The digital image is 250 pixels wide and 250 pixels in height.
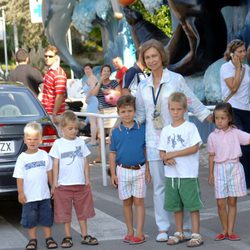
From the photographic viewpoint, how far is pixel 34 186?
734 centimetres

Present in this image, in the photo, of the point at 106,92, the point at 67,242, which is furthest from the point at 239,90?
the point at 106,92

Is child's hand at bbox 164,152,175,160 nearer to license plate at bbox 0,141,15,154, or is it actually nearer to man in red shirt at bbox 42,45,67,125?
license plate at bbox 0,141,15,154

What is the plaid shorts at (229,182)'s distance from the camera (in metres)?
7.36

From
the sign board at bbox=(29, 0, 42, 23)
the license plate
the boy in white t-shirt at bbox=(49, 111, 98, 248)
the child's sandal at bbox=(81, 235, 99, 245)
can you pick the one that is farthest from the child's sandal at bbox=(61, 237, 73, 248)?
Result: the sign board at bbox=(29, 0, 42, 23)

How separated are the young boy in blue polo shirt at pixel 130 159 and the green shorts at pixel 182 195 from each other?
10.4 inches

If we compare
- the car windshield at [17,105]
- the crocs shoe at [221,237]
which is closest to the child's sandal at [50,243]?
the crocs shoe at [221,237]

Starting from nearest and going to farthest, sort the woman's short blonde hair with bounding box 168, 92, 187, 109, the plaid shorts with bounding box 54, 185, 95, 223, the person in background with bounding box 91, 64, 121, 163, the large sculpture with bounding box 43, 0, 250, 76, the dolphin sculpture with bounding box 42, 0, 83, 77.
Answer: the woman's short blonde hair with bounding box 168, 92, 187, 109, the plaid shorts with bounding box 54, 185, 95, 223, the person in background with bounding box 91, 64, 121, 163, the large sculpture with bounding box 43, 0, 250, 76, the dolphin sculpture with bounding box 42, 0, 83, 77

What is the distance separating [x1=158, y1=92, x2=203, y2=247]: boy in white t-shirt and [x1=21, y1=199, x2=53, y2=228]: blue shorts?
108cm

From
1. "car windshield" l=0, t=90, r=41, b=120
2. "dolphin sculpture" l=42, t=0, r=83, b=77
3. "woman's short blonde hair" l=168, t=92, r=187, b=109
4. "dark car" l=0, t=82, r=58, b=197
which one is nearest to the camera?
"woman's short blonde hair" l=168, t=92, r=187, b=109

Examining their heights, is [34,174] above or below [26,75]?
below

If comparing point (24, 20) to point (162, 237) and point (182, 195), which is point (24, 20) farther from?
point (182, 195)

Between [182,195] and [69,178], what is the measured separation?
103 cm

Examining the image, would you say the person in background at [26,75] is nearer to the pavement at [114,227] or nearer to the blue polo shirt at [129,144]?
the pavement at [114,227]

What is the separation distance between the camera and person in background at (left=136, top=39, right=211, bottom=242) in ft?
24.2
